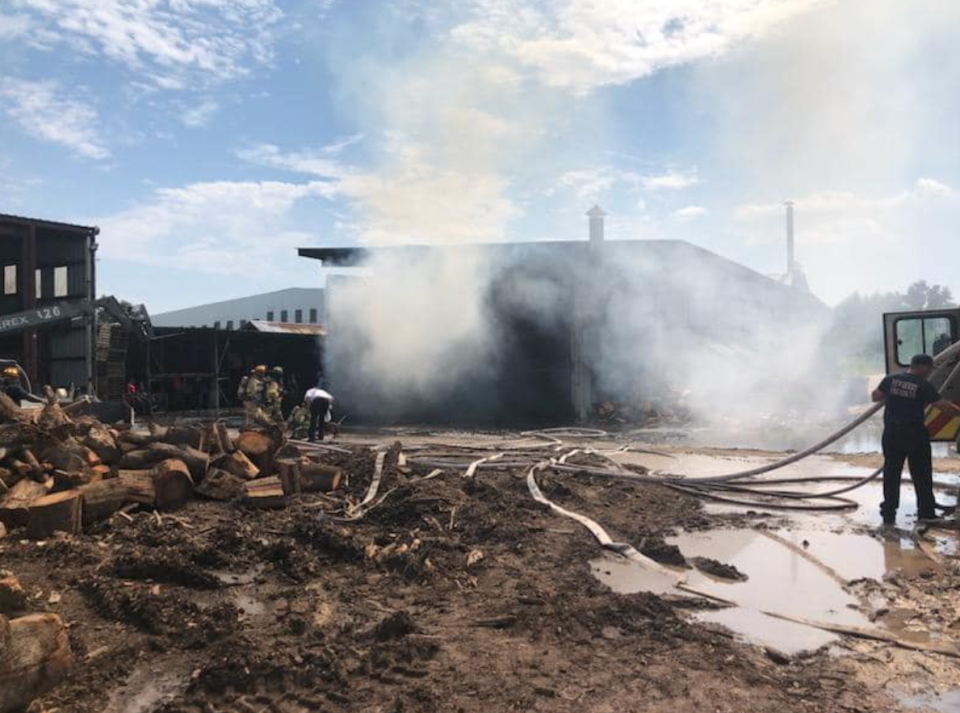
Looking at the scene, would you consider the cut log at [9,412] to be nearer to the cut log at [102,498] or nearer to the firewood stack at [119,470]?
the firewood stack at [119,470]

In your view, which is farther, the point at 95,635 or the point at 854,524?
the point at 854,524

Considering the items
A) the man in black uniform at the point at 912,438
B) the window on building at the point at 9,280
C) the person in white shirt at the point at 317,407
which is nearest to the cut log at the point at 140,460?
the person in white shirt at the point at 317,407

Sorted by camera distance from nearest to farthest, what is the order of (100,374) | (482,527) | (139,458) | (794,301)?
(482,527) → (139,458) → (100,374) → (794,301)

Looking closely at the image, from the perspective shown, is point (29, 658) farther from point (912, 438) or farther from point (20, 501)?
point (912, 438)

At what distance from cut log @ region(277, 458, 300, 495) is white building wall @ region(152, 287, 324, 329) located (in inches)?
1498

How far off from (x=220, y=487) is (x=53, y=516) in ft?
4.62

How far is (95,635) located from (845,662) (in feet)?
12.3

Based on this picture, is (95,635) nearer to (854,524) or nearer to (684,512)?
(684,512)

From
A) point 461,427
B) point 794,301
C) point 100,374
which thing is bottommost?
point 461,427

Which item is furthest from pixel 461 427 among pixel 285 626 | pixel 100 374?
pixel 285 626

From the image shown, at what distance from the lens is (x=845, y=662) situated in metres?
3.27

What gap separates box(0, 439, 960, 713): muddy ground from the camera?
2.88 metres

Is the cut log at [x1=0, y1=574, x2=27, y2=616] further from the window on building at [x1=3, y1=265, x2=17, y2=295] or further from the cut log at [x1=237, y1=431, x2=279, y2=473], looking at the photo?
the window on building at [x1=3, y1=265, x2=17, y2=295]

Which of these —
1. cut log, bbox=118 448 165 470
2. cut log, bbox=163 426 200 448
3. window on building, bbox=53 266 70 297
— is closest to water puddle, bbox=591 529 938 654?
cut log, bbox=118 448 165 470
